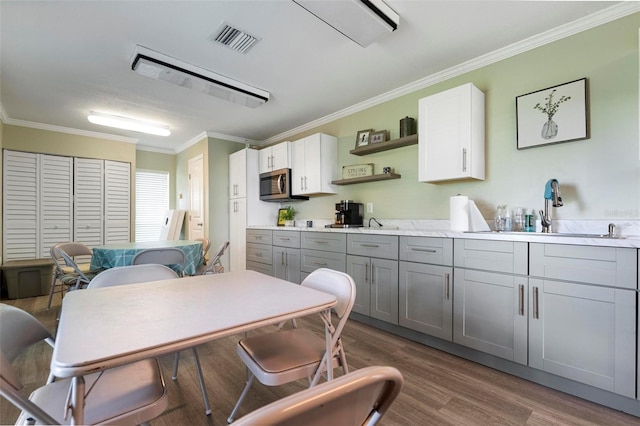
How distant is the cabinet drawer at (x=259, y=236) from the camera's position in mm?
4465

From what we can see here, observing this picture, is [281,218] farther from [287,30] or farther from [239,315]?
[239,315]

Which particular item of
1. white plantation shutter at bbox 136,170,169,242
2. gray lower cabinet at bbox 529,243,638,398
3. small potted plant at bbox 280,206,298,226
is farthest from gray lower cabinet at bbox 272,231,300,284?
white plantation shutter at bbox 136,170,169,242

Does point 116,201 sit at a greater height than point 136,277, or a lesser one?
greater

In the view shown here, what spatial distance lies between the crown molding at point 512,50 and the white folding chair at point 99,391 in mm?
3413

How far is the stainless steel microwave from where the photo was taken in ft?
15.0

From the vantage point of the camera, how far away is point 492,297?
7.13ft

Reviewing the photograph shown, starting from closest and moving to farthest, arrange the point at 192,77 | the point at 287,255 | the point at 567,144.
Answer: the point at 567,144 → the point at 192,77 → the point at 287,255

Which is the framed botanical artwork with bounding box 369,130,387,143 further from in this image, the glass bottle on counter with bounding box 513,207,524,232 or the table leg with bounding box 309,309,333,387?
the table leg with bounding box 309,309,333,387

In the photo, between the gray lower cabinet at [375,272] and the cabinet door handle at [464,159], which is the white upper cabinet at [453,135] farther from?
the gray lower cabinet at [375,272]

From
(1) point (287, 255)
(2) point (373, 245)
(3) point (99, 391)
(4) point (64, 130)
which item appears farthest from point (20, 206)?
(2) point (373, 245)

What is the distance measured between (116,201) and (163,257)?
135 inches

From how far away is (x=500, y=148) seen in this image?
265 centimetres

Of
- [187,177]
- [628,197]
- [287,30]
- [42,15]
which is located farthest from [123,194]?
[628,197]

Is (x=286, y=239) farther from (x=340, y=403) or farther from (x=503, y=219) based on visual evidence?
(x=340, y=403)
